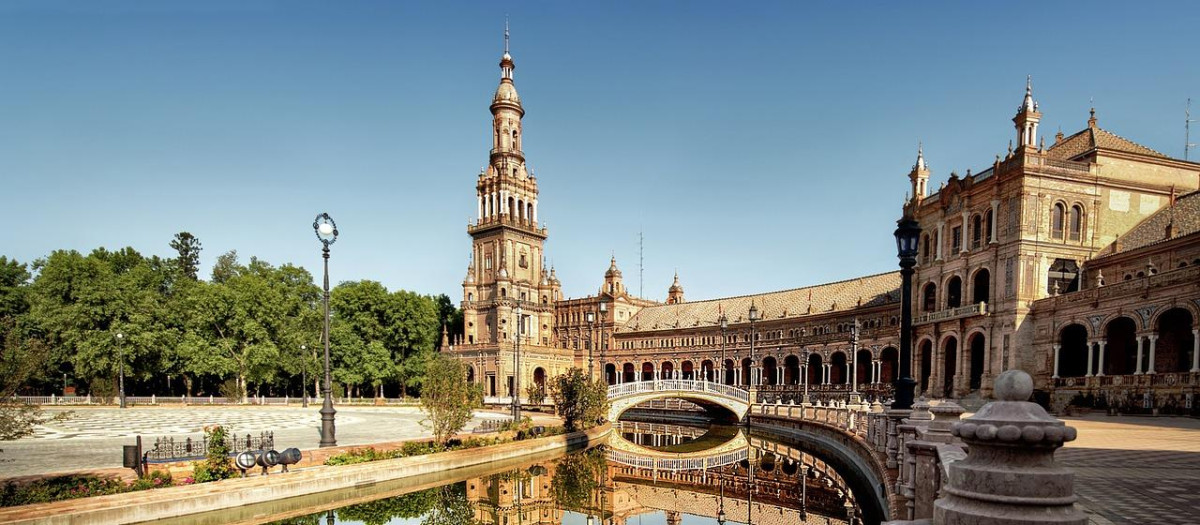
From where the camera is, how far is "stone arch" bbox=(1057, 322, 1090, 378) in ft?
114

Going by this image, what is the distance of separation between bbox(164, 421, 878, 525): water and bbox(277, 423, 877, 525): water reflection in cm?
3

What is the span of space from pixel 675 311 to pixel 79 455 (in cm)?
6647

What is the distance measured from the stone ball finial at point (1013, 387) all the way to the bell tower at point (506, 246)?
69.6 m

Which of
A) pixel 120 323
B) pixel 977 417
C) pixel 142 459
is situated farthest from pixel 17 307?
pixel 977 417

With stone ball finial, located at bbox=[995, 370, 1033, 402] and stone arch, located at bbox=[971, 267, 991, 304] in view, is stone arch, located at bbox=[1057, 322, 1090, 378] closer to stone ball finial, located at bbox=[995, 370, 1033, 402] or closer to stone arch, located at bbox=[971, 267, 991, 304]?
stone arch, located at bbox=[971, 267, 991, 304]

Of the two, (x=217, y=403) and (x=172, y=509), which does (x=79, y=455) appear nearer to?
(x=172, y=509)

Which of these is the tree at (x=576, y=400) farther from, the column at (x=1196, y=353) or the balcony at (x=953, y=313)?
the column at (x=1196, y=353)

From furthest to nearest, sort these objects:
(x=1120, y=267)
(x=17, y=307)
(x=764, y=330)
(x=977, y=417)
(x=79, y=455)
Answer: (x=764, y=330), (x=17, y=307), (x=1120, y=267), (x=79, y=455), (x=977, y=417)

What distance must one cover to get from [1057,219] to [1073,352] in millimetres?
7750

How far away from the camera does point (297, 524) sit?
607 inches

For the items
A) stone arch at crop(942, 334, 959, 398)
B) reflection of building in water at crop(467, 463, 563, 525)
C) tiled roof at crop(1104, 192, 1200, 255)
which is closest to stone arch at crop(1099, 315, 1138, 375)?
tiled roof at crop(1104, 192, 1200, 255)

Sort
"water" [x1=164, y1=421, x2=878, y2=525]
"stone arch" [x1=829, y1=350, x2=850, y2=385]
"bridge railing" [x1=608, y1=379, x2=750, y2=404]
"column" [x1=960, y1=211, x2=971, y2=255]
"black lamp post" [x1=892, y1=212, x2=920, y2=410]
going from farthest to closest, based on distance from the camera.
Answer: "stone arch" [x1=829, y1=350, x2=850, y2=385] < "column" [x1=960, y1=211, x2=971, y2=255] < "bridge railing" [x1=608, y1=379, x2=750, y2=404] < "water" [x1=164, y1=421, x2=878, y2=525] < "black lamp post" [x1=892, y1=212, x2=920, y2=410]

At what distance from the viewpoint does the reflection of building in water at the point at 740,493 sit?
62.1ft

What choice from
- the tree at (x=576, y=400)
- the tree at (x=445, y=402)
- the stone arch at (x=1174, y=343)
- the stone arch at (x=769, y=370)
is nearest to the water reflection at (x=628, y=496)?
the tree at (x=576, y=400)
